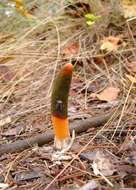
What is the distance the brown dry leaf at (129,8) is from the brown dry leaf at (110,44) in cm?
15

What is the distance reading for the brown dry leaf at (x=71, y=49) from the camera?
264cm

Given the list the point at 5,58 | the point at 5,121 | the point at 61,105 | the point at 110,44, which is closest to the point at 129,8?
Answer: the point at 110,44

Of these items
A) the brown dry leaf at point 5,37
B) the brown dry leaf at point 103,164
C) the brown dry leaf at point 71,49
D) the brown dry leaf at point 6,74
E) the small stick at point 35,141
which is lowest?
the brown dry leaf at point 103,164

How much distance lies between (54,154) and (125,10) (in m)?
1.17

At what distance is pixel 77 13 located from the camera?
2963 mm

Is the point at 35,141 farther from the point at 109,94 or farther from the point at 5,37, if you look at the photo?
the point at 5,37

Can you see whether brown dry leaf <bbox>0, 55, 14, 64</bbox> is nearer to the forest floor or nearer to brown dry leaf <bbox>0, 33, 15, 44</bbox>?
the forest floor

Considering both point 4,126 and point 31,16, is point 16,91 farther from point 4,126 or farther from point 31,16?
point 31,16

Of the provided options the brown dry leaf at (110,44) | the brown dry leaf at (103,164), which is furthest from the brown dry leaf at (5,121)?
the brown dry leaf at (110,44)

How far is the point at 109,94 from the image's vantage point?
7.42ft

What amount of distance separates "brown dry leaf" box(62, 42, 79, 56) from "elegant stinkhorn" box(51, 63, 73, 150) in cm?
89

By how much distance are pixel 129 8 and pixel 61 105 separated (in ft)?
3.77

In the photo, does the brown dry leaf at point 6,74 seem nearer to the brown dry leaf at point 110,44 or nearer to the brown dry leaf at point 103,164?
the brown dry leaf at point 110,44

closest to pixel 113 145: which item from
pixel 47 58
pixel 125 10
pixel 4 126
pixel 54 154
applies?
pixel 54 154
